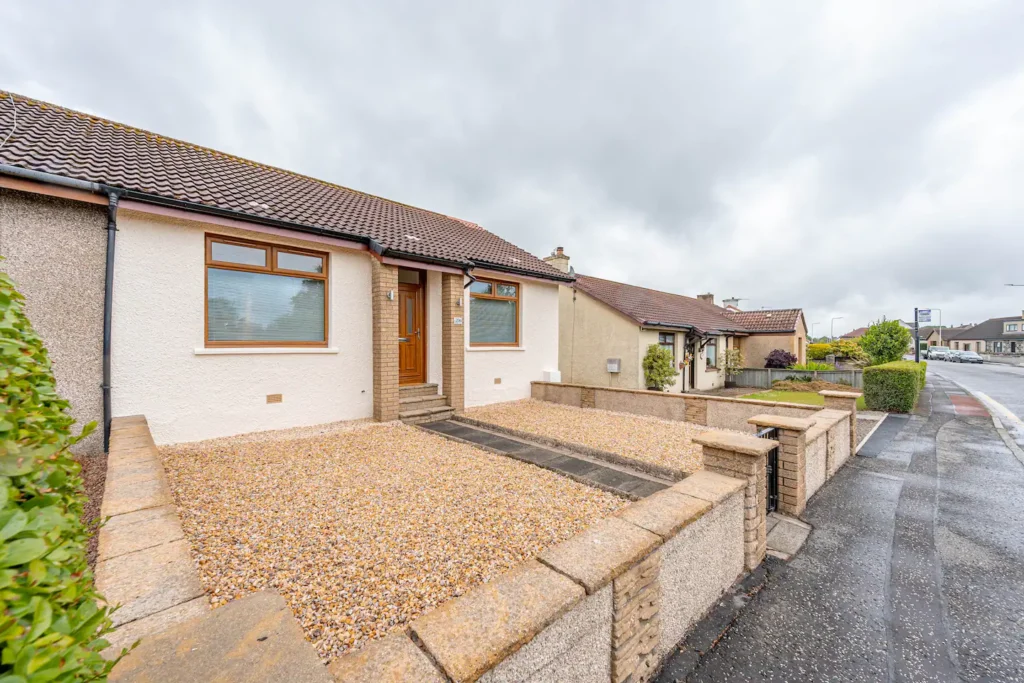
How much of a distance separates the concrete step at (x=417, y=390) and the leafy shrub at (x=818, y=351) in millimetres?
30560

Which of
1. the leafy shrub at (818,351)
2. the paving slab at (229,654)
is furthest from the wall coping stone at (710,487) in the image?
the leafy shrub at (818,351)

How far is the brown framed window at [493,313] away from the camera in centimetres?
948

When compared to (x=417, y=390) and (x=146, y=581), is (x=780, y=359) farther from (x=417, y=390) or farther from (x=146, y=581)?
(x=146, y=581)

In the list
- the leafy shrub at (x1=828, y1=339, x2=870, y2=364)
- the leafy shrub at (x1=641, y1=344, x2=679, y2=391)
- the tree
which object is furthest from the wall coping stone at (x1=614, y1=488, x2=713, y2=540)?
the leafy shrub at (x1=828, y1=339, x2=870, y2=364)

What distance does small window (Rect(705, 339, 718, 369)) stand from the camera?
1984 cm

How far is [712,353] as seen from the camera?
20.3 metres

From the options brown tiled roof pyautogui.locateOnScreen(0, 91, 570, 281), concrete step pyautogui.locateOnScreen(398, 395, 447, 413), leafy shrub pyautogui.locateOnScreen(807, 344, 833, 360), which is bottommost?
concrete step pyautogui.locateOnScreen(398, 395, 447, 413)

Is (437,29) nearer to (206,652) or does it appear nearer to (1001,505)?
(206,652)

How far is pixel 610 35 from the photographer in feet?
31.0

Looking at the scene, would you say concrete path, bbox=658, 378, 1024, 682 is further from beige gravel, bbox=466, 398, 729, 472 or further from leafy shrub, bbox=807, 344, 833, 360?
leafy shrub, bbox=807, 344, 833, 360

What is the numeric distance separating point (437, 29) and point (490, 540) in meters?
11.7

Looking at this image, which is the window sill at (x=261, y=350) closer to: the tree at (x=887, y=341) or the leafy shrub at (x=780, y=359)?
the tree at (x=887, y=341)

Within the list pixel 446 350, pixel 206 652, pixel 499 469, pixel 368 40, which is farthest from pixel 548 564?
pixel 368 40

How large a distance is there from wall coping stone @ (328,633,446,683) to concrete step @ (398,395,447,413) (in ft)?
20.6
